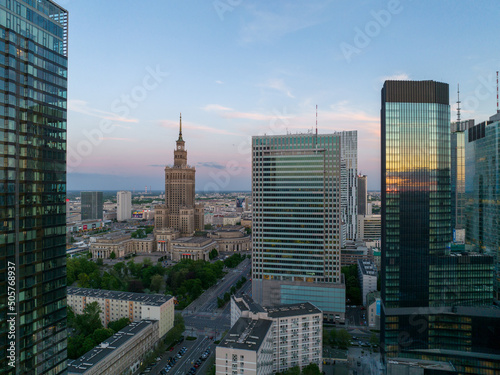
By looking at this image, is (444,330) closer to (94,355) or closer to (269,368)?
(269,368)

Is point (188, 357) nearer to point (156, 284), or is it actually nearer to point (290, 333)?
point (290, 333)

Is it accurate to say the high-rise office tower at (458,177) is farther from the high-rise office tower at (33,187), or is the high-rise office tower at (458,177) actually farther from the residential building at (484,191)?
the high-rise office tower at (33,187)

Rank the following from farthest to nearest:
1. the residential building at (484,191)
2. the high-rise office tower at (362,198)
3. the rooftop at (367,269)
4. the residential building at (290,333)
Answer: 1. the high-rise office tower at (362,198)
2. the rooftop at (367,269)
3. the residential building at (484,191)
4. the residential building at (290,333)

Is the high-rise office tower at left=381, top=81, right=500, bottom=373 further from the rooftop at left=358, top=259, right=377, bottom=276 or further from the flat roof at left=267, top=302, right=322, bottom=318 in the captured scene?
the rooftop at left=358, top=259, right=377, bottom=276

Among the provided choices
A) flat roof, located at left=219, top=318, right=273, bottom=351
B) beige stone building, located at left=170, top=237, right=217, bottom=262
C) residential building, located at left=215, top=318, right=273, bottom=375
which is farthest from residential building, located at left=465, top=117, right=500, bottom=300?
beige stone building, located at left=170, top=237, right=217, bottom=262

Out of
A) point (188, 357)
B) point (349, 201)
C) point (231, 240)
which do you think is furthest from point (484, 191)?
point (231, 240)

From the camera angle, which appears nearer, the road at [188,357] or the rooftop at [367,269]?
the road at [188,357]

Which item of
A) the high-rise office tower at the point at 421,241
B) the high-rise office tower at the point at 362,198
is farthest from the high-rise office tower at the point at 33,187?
the high-rise office tower at the point at 362,198
